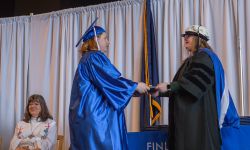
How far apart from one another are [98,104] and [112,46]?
2217 millimetres

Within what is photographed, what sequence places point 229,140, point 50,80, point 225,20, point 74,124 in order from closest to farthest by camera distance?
point 74,124 → point 229,140 → point 225,20 → point 50,80

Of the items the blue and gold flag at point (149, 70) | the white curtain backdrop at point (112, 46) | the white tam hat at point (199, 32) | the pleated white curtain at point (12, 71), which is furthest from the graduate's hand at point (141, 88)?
the pleated white curtain at point (12, 71)

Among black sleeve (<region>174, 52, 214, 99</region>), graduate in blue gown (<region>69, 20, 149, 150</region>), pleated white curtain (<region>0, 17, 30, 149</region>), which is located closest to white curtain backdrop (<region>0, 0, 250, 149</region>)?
pleated white curtain (<region>0, 17, 30, 149</region>)

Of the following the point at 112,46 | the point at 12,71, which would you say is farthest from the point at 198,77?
the point at 12,71

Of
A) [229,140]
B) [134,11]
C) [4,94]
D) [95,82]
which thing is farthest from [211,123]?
[4,94]

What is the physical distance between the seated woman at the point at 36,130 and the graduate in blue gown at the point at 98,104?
5.52 ft

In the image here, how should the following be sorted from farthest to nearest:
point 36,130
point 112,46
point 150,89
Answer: point 112,46 < point 36,130 < point 150,89

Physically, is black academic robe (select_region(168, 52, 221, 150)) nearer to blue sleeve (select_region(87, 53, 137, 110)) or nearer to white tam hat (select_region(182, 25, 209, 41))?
white tam hat (select_region(182, 25, 209, 41))

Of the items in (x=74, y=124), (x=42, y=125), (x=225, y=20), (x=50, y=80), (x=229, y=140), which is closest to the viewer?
(x=74, y=124)

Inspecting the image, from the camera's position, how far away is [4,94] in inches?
236

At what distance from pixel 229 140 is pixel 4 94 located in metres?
3.70

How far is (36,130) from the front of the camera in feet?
16.0

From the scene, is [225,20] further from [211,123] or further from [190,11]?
[211,123]

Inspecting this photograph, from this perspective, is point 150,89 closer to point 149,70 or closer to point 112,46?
point 149,70
